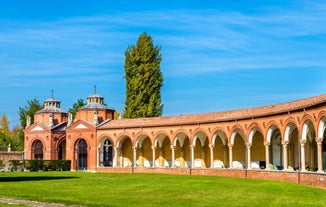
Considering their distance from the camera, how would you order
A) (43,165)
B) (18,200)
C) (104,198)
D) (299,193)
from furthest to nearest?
1. (43,165)
2. (299,193)
3. (104,198)
4. (18,200)

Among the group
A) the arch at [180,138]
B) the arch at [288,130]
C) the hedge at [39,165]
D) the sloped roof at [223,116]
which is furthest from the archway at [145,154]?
the arch at [288,130]

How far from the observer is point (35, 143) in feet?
187

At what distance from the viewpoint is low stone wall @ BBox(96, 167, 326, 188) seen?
88.7 feet

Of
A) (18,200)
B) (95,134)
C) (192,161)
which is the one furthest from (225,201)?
(95,134)

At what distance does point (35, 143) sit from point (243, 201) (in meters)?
41.1

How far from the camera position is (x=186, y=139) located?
46344 millimetres

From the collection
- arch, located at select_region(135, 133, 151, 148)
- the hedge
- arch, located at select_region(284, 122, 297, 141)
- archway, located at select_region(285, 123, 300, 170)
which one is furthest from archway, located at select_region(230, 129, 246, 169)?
the hedge

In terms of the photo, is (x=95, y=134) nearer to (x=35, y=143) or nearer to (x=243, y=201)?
(x=35, y=143)

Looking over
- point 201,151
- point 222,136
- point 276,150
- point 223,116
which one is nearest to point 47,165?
point 201,151

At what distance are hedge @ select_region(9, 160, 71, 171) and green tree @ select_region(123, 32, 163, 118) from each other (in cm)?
831

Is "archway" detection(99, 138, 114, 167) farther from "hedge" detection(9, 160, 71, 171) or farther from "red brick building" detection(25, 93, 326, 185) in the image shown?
"hedge" detection(9, 160, 71, 171)

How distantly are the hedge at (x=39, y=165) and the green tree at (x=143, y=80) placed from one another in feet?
27.2

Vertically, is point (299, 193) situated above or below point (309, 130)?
below

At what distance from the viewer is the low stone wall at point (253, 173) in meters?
27.0
